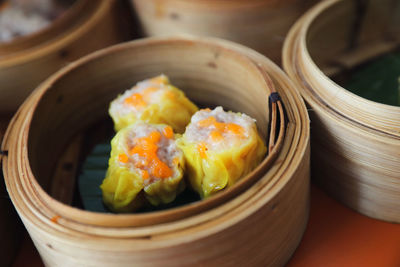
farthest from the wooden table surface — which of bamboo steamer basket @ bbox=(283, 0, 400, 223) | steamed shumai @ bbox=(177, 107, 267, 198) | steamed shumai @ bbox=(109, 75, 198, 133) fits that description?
steamed shumai @ bbox=(109, 75, 198, 133)

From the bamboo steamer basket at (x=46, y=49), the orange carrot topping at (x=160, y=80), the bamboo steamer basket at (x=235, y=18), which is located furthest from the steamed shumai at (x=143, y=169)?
the bamboo steamer basket at (x=235, y=18)

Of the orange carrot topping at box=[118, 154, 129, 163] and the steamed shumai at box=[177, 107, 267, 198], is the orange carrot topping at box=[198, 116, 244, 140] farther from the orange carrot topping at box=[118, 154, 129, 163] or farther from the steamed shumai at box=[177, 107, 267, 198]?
the orange carrot topping at box=[118, 154, 129, 163]

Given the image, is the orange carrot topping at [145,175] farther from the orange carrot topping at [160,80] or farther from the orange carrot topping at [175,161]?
the orange carrot topping at [160,80]

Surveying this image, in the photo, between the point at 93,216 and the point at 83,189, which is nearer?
the point at 93,216

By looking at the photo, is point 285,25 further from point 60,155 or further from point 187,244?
point 187,244

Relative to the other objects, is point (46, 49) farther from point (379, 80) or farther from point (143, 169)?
point (379, 80)

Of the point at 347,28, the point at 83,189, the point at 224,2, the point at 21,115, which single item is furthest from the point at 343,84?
the point at 21,115
